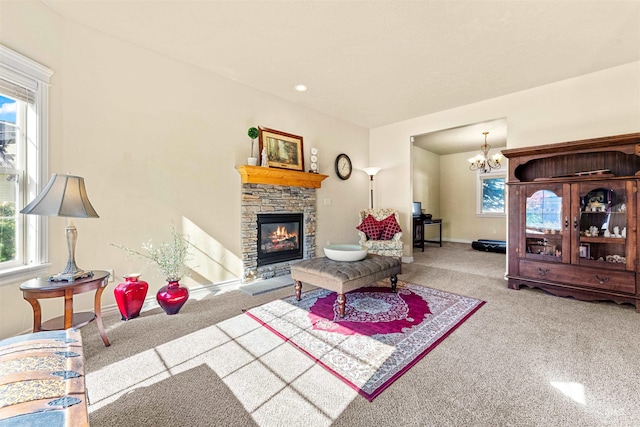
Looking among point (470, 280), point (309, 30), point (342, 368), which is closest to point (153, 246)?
point (342, 368)

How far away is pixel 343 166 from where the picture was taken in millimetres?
5207

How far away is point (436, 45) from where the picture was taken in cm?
279

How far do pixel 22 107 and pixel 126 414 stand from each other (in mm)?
2503

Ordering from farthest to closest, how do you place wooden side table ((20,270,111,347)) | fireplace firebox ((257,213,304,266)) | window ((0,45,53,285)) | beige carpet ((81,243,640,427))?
fireplace firebox ((257,213,304,266)) → window ((0,45,53,285)) → wooden side table ((20,270,111,347)) → beige carpet ((81,243,640,427))

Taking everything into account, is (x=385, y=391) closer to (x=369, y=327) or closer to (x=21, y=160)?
(x=369, y=327)

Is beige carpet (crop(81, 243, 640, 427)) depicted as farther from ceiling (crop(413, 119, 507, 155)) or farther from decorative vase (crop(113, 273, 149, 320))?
ceiling (crop(413, 119, 507, 155))

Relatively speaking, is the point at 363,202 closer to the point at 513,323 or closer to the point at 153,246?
the point at 513,323

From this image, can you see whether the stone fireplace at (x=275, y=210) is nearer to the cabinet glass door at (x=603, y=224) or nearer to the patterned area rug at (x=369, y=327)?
the patterned area rug at (x=369, y=327)

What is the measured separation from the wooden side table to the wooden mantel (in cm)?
195

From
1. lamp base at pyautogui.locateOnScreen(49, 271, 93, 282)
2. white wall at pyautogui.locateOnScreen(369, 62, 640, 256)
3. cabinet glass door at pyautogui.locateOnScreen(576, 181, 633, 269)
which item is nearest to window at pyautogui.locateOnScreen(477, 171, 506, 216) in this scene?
white wall at pyautogui.locateOnScreen(369, 62, 640, 256)

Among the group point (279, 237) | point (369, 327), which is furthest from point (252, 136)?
point (369, 327)

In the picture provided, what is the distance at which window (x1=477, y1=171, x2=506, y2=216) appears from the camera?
729 cm

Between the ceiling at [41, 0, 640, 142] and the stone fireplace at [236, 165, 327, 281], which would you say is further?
the stone fireplace at [236, 165, 327, 281]

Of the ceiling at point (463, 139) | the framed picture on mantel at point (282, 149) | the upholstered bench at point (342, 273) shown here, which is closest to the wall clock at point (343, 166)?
the framed picture on mantel at point (282, 149)
